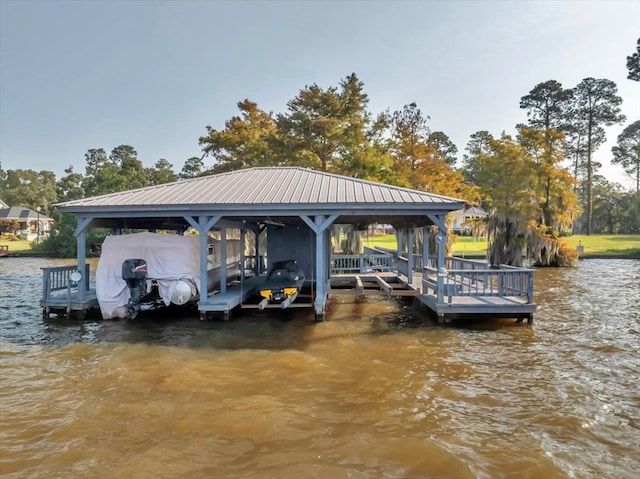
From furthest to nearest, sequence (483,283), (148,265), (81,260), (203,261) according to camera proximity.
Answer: (81,260) → (483,283) → (148,265) → (203,261)

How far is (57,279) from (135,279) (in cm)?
363

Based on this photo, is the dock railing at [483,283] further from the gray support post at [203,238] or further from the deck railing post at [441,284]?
the gray support post at [203,238]

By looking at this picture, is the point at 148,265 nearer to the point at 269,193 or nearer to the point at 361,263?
the point at 269,193

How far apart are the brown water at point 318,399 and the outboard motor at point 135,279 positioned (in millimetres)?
635

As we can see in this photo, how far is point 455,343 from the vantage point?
9.60 metres

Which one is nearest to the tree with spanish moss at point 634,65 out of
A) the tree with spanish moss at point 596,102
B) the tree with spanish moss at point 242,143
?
the tree with spanish moss at point 596,102

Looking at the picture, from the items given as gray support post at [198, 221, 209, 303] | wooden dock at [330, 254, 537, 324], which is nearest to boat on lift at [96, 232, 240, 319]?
gray support post at [198, 221, 209, 303]

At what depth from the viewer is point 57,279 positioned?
12938mm

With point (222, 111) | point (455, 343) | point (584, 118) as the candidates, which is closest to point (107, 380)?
point (455, 343)

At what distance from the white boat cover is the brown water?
72 cm

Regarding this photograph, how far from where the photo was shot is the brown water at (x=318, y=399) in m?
4.59

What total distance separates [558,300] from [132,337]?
14869 mm

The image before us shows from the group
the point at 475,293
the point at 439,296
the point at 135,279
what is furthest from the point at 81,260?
the point at 475,293

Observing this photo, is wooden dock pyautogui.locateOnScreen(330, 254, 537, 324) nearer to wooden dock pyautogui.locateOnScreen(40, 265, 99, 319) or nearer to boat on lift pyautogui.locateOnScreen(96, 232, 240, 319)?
boat on lift pyautogui.locateOnScreen(96, 232, 240, 319)
